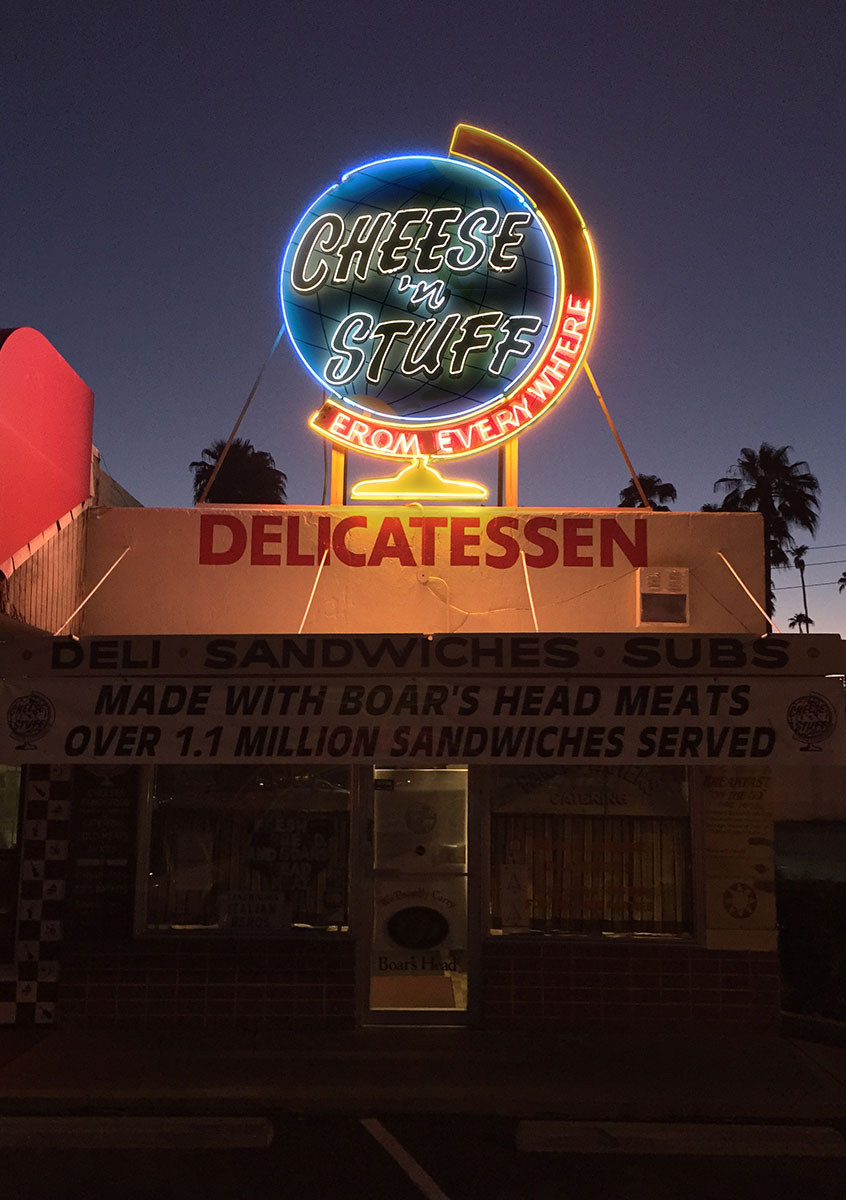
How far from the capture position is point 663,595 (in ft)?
30.3

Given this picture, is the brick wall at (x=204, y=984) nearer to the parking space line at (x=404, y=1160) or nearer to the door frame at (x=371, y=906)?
the door frame at (x=371, y=906)

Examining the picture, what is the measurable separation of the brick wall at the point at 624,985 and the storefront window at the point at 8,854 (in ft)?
12.3

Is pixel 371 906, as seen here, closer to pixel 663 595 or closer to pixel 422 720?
pixel 422 720

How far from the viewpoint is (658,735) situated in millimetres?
7879

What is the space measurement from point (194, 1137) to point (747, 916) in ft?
14.9

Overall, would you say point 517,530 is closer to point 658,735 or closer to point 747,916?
point 658,735

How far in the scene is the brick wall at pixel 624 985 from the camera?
8.61 m

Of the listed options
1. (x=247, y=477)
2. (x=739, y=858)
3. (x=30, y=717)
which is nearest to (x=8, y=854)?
(x=30, y=717)

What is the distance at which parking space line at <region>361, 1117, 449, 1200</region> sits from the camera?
5.60 metres

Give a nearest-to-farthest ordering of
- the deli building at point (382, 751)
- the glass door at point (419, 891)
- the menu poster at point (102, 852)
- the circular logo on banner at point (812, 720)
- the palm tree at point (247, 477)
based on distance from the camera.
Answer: the circular logo on banner at point (812, 720)
the deli building at point (382, 751)
the menu poster at point (102, 852)
the glass door at point (419, 891)
the palm tree at point (247, 477)

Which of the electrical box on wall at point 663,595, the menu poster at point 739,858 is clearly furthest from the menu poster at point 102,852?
the menu poster at point 739,858

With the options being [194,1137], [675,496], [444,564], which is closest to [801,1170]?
[194,1137]

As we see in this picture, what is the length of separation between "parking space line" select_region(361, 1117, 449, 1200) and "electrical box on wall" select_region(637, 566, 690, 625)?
448cm

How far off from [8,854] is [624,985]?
4.98 m
